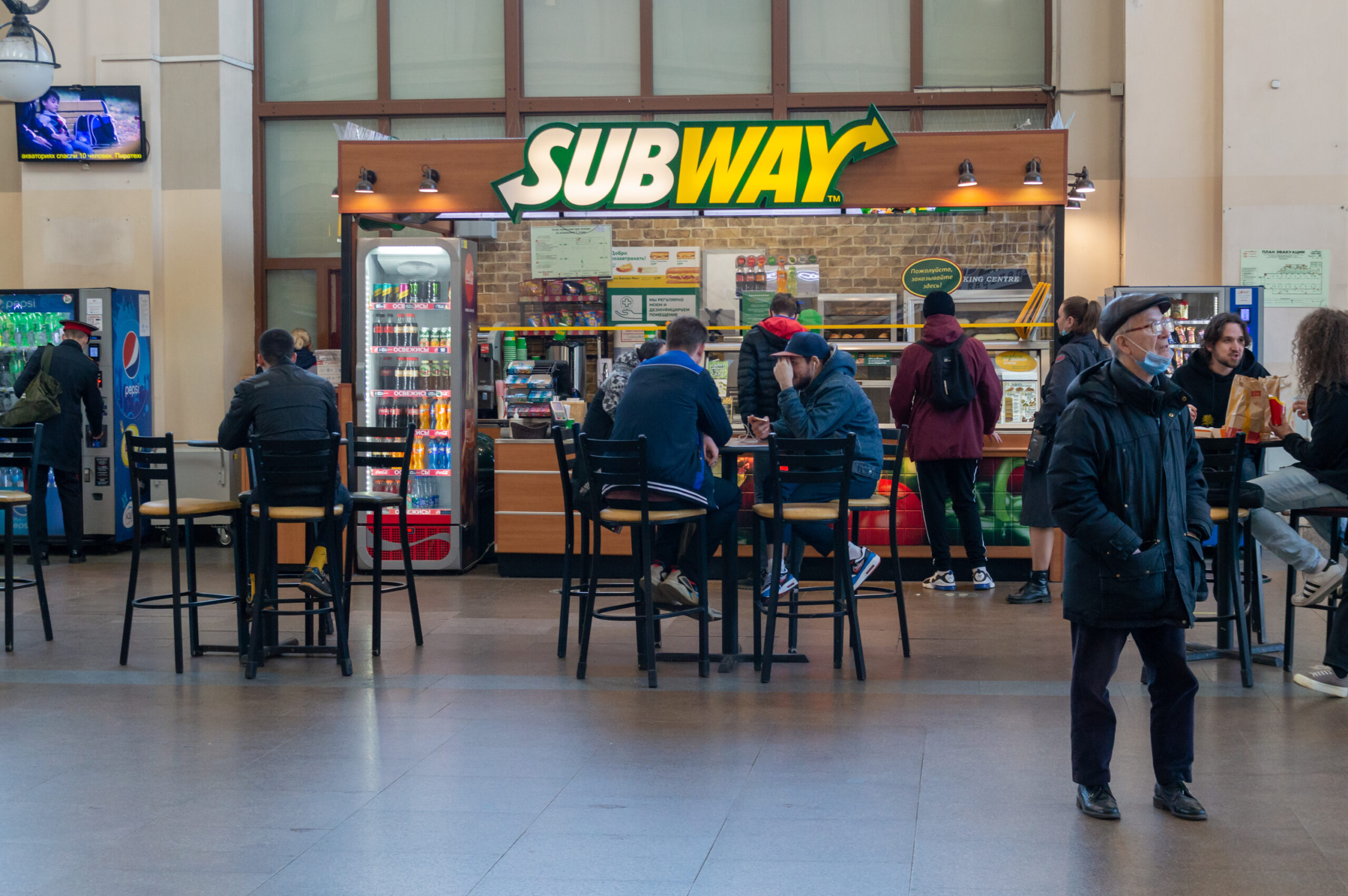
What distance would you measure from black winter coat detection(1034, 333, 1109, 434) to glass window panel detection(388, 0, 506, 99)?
6.05 m

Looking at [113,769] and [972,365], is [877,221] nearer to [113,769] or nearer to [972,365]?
[972,365]

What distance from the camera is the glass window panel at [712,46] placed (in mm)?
11039

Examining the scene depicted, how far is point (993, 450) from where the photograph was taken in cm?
784

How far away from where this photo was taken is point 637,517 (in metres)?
5.43

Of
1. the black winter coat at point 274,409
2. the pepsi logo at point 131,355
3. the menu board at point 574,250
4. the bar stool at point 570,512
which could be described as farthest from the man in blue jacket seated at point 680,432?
the pepsi logo at point 131,355

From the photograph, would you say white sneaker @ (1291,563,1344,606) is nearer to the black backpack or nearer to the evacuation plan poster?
the black backpack

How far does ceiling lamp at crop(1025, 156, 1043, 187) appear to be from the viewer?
8102mm

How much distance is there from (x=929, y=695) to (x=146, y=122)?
826 centimetres

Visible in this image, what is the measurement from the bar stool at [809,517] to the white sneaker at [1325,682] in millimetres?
1722

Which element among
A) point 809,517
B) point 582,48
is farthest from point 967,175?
point 582,48

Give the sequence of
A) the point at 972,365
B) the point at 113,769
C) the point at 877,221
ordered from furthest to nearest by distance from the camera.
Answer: the point at 877,221 → the point at 972,365 → the point at 113,769

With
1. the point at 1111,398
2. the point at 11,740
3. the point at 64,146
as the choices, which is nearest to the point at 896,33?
the point at 64,146

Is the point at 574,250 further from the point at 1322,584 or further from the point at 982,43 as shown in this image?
the point at 1322,584

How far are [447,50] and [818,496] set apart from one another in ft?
22.3
